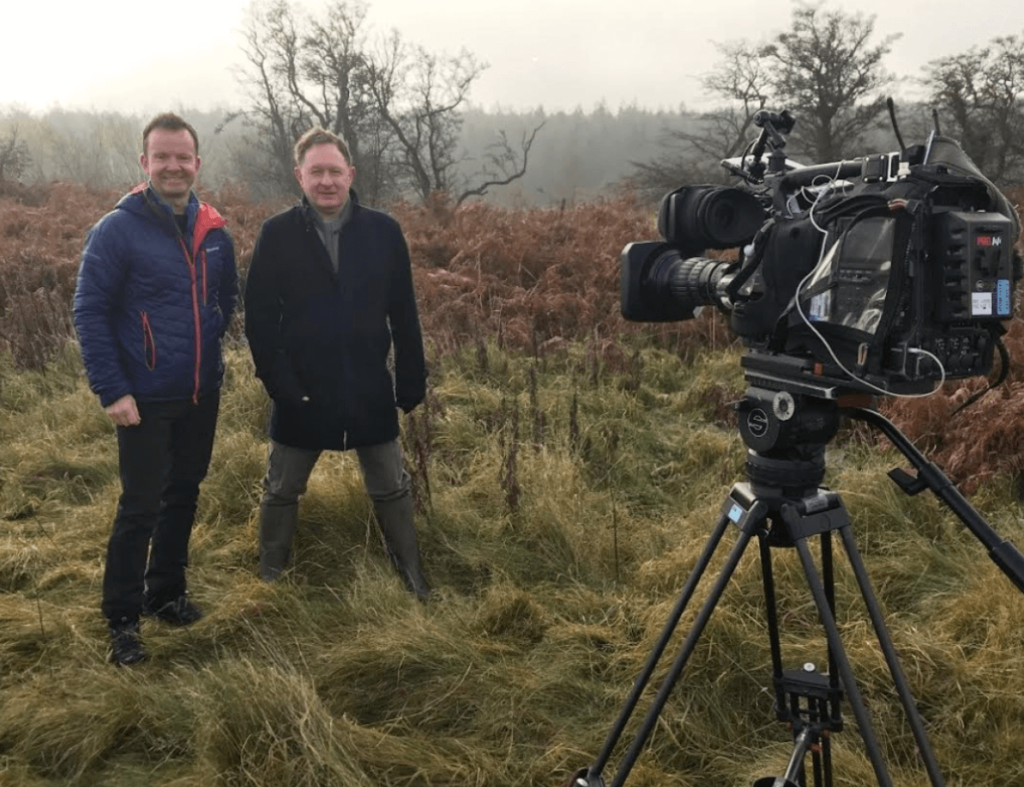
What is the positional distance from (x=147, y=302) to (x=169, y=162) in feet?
1.77

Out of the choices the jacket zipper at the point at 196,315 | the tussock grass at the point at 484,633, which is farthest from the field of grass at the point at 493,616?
the jacket zipper at the point at 196,315

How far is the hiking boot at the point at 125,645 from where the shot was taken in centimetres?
274

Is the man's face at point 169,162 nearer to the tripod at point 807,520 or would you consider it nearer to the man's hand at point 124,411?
the man's hand at point 124,411

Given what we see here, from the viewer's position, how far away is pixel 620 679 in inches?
103

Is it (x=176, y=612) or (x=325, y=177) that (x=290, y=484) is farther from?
(x=325, y=177)

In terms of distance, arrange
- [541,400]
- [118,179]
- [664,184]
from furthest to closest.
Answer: [118,179] < [664,184] < [541,400]

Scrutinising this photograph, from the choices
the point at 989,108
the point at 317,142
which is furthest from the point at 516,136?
the point at 317,142

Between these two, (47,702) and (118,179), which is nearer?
(47,702)

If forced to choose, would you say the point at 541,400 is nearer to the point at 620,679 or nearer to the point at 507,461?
the point at 507,461

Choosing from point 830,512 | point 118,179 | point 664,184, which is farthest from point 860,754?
point 118,179

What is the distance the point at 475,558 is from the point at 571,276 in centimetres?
705

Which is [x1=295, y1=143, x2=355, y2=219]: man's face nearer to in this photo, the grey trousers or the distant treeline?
the grey trousers

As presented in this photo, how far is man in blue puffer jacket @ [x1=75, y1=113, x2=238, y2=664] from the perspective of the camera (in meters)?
2.65

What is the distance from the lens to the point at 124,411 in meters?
2.63
